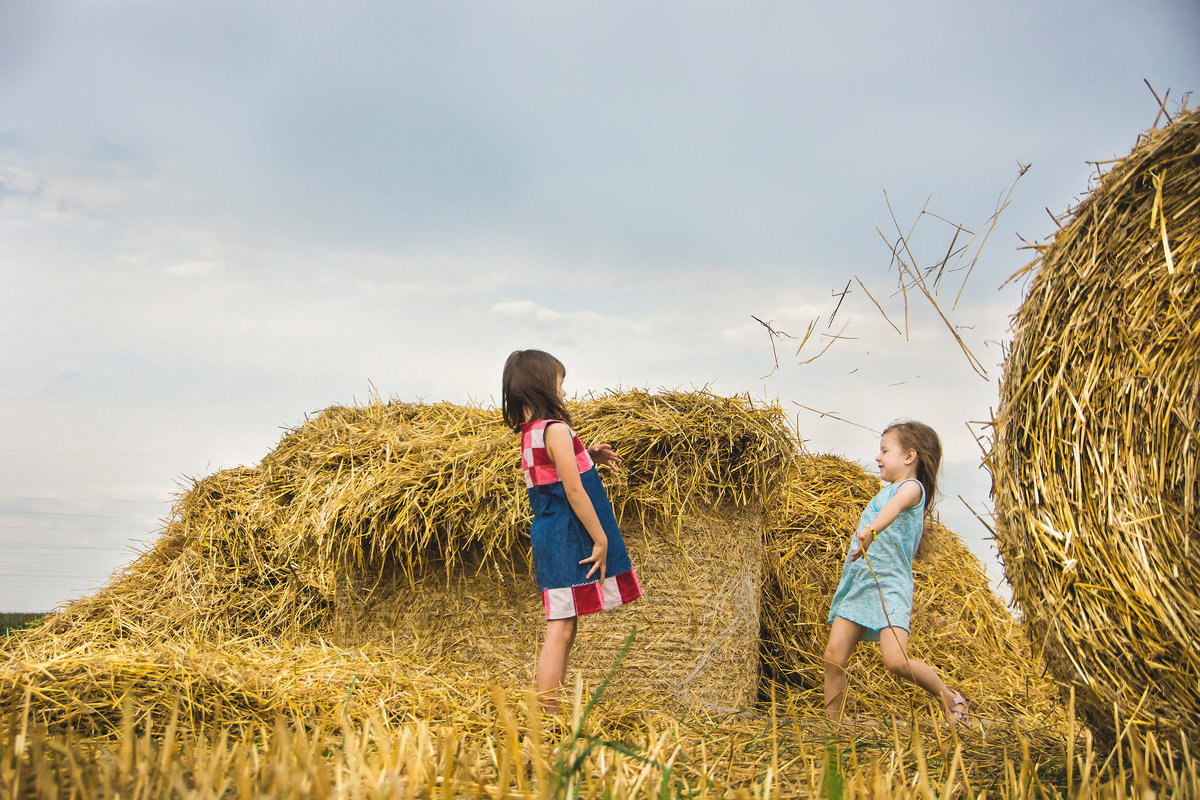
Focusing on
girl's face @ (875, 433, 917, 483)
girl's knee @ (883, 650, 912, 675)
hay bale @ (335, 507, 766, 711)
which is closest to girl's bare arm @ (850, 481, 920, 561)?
girl's face @ (875, 433, 917, 483)

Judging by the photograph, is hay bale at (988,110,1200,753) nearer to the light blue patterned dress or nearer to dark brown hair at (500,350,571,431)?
the light blue patterned dress

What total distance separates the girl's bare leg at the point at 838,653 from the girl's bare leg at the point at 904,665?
0.45ft

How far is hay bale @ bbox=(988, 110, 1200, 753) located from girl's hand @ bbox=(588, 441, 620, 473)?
1.40 meters

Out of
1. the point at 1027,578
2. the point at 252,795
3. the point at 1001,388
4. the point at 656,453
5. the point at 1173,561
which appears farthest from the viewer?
the point at 656,453

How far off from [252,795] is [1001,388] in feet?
7.30

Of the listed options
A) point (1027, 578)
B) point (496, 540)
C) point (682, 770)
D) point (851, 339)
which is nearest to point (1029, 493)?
point (1027, 578)

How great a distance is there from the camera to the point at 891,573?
3.68 metres

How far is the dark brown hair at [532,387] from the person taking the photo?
3326mm

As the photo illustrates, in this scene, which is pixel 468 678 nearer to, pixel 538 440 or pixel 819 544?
pixel 538 440

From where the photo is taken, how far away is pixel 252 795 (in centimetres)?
152

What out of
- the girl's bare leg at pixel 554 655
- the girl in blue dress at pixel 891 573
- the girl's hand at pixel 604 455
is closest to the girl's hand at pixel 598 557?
the girl's bare leg at pixel 554 655

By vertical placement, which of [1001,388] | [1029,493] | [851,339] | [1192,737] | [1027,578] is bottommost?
[1192,737]

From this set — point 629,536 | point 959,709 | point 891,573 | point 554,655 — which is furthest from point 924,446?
point 554,655

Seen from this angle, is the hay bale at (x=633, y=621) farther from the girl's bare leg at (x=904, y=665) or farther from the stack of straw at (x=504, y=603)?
the girl's bare leg at (x=904, y=665)
